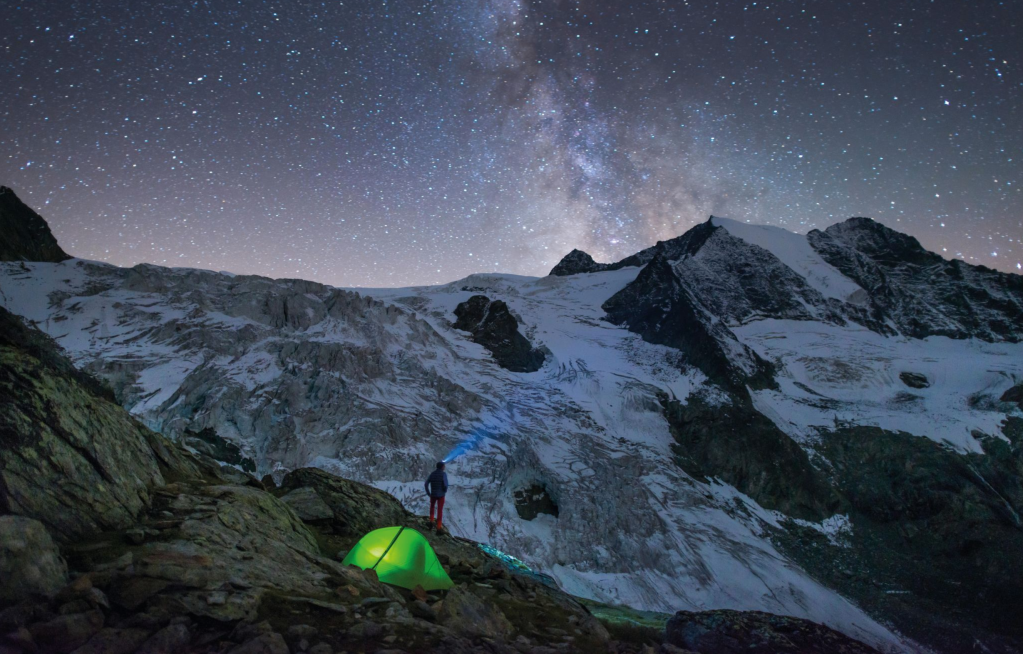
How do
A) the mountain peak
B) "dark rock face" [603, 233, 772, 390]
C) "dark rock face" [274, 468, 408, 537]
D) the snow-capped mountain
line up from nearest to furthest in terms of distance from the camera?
"dark rock face" [274, 468, 408, 537] → the snow-capped mountain → "dark rock face" [603, 233, 772, 390] → the mountain peak

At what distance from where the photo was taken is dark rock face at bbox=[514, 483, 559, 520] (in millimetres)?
43812

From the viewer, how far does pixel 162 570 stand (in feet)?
19.3

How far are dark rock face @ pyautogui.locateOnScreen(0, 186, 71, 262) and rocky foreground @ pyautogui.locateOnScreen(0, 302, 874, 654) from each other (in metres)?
74.7

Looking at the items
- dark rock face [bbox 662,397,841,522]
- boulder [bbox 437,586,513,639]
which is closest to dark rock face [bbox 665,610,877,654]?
boulder [bbox 437,586,513,639]

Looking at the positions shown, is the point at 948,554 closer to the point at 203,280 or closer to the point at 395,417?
the point at 395,417

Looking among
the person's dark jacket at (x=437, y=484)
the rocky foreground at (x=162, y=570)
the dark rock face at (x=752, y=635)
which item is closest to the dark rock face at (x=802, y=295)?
the person's dark jacket at (x=437, y=484)

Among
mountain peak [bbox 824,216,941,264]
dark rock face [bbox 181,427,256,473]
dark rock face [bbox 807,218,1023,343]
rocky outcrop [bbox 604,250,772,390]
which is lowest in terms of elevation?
dark rock face [bbox 181,427,256,473]

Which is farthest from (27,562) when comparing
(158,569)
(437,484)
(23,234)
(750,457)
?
(23,234)

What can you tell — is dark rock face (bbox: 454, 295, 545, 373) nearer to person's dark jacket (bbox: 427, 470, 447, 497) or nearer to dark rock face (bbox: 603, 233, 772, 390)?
dark rock face (bbox: 603, 233, 772, 390)

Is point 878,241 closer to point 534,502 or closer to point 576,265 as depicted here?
point 576,265

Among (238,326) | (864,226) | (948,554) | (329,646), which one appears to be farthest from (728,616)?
(864,226)

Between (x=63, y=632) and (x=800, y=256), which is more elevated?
(x=800, y=256)

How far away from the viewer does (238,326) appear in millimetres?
52406

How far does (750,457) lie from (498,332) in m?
38.0
